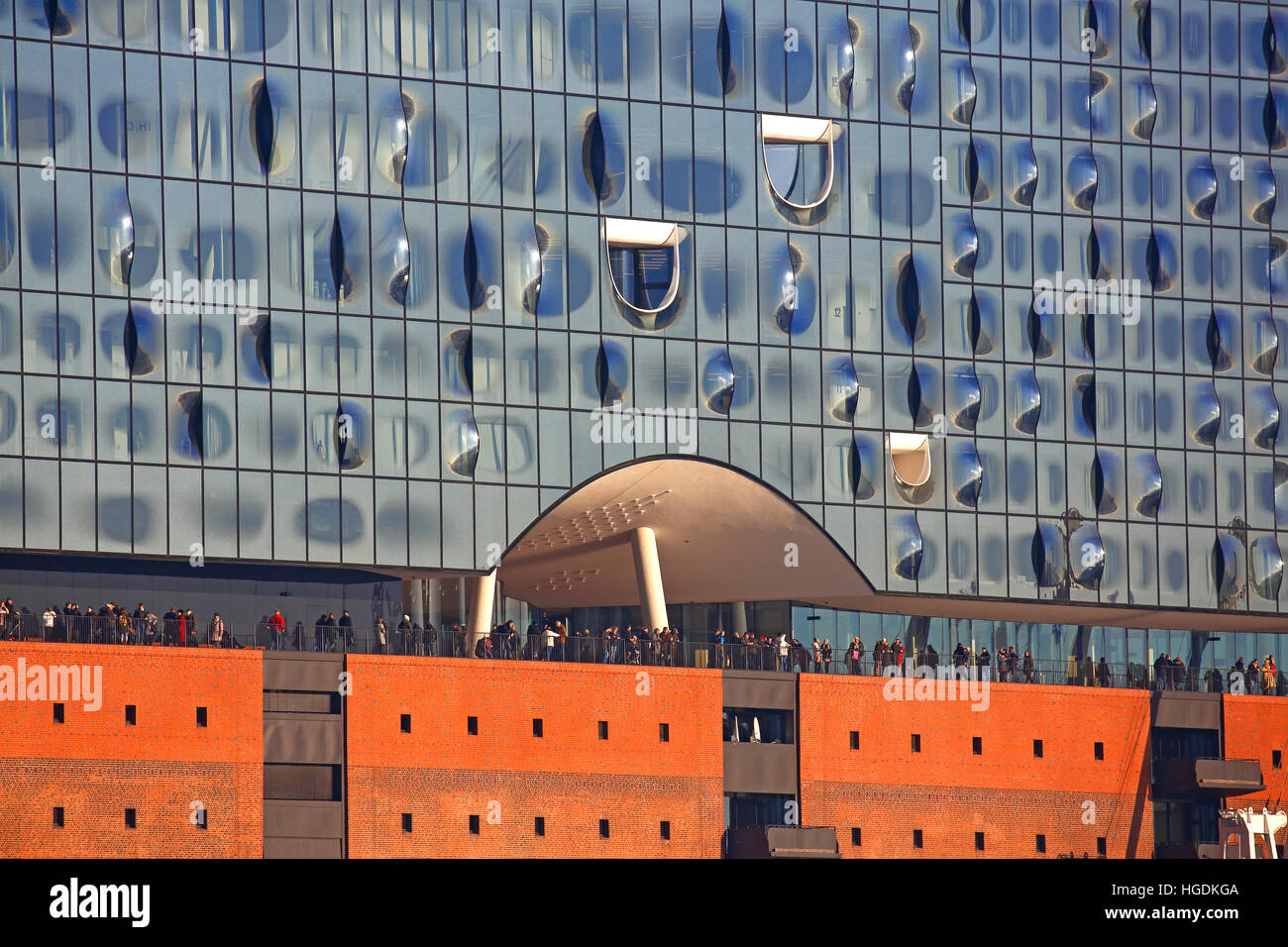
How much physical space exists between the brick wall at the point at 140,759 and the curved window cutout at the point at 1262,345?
1233 inches

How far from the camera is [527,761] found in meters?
58.3

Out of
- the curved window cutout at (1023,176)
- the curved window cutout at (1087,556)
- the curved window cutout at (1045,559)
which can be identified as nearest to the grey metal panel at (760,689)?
the curved window cutout at (1045,559)

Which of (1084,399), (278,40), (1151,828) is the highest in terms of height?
(278,40)

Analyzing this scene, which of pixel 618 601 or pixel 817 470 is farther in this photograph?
pixel 618 601

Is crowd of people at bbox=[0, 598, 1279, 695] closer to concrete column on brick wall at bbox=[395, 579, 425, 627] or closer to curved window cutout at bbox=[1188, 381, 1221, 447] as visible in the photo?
concrete column on brick wall at bbox=[395, 579, 425, 627]

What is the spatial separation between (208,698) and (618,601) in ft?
64.0

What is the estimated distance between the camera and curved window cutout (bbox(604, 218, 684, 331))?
62.9 metres

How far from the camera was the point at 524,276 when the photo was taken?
61750mm

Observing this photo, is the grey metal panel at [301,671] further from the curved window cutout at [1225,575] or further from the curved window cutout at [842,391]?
the curved window cutout at [1225,575]

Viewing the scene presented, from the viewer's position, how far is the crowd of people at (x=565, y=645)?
5512 cm

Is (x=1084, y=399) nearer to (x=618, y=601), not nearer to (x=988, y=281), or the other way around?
(x=988, y=281)

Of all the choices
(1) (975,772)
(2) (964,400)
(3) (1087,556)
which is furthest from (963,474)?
(1) (975,772)
